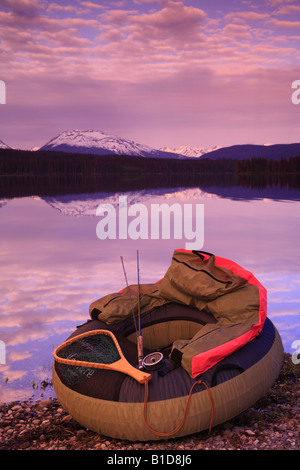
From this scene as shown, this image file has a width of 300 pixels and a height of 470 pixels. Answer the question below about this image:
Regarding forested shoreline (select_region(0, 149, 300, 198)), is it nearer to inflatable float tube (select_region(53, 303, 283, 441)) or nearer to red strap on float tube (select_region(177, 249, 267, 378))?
red strap on float tube (select_region(177, 249, 267, 378))

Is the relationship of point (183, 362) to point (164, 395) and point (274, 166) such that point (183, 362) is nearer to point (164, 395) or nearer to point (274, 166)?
point (164, 395)

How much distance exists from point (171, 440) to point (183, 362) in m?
0.77

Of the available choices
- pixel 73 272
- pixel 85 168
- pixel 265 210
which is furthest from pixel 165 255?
pixel 85 168

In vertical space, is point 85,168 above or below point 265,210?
above

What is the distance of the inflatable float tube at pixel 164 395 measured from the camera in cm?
424

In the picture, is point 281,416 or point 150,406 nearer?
point 150,406

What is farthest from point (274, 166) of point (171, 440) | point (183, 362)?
point (171, 440)

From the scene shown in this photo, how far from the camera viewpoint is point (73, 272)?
44.8 feet

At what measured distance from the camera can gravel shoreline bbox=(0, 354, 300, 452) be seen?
4355 millimetres

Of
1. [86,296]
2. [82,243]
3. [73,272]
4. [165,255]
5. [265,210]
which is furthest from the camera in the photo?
[265,210]

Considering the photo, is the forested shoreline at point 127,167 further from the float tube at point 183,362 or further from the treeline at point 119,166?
the float tube at point 183,362

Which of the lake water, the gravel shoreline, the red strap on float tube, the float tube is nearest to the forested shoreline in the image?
the lake water
